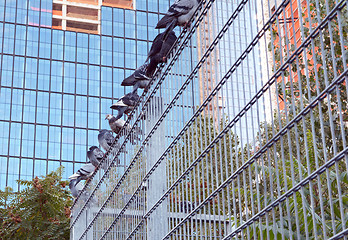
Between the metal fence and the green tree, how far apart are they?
5.24 meters

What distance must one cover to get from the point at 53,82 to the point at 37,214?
8031 cm

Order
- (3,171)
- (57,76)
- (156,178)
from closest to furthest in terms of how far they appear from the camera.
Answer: (156,178), (3,171), (57,76)

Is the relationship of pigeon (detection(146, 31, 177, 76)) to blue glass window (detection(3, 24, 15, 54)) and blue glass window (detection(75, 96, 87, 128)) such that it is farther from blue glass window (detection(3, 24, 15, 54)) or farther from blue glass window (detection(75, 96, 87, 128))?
blue glass window (detection(3, 24, 15, 54))

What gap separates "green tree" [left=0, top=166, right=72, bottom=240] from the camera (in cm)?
1639

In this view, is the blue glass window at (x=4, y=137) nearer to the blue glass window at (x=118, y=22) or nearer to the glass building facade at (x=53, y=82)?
the glass building facade at (x=53, y=82)

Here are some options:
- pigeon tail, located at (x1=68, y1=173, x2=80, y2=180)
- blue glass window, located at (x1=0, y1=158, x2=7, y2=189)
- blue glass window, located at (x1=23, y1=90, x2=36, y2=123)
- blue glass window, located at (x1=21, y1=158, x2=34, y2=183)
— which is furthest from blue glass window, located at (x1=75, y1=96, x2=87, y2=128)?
pigeon tail, located at (x1=68, y1=173, x2=80, y2=180)

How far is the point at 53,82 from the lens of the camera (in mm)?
95812

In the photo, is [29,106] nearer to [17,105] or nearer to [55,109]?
[17,105]

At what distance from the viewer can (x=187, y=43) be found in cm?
821

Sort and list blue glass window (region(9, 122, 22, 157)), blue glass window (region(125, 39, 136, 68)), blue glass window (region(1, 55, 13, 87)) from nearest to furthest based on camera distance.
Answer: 1. blue glass window (region(9, 122, 22, 157))
2. blue glass window (region(1, 55, 13, 87))
3. blue glass window (region(125, 39, 136, 68))

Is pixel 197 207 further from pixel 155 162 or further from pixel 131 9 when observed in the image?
pixel 131 9

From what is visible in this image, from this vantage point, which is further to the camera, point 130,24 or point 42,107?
point 130,24

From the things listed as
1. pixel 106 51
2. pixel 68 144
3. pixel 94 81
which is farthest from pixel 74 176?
pixel 106 51

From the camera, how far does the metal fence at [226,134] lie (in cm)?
510
